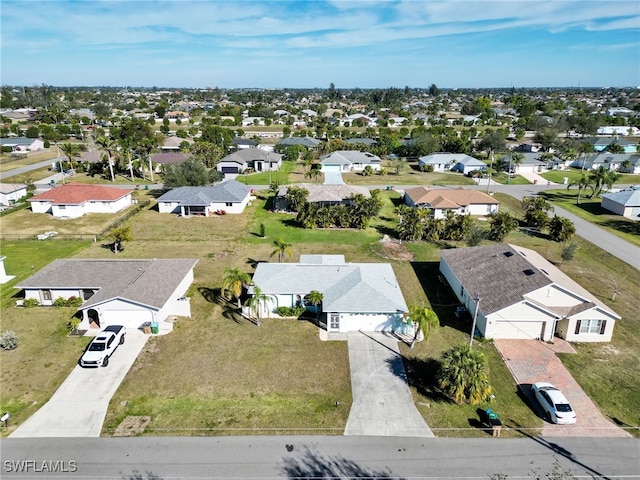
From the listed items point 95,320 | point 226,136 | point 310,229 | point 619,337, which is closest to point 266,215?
point 310,229

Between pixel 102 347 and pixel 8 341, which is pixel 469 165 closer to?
pixel 102 347

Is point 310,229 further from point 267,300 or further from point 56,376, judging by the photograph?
point 56,376

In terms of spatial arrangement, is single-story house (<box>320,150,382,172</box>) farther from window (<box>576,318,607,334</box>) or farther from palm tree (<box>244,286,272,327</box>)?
window (<box>576,318,607,334</box>)

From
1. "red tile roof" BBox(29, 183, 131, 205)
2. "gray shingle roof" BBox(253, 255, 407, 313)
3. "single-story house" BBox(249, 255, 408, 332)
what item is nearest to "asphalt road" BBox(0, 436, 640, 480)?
"single-story house" BBox(249, 255, 408, 332)

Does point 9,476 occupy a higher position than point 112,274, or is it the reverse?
point 112,274

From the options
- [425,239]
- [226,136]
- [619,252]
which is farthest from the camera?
[226,136]

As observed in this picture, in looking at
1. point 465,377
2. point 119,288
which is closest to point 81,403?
point 119,288
